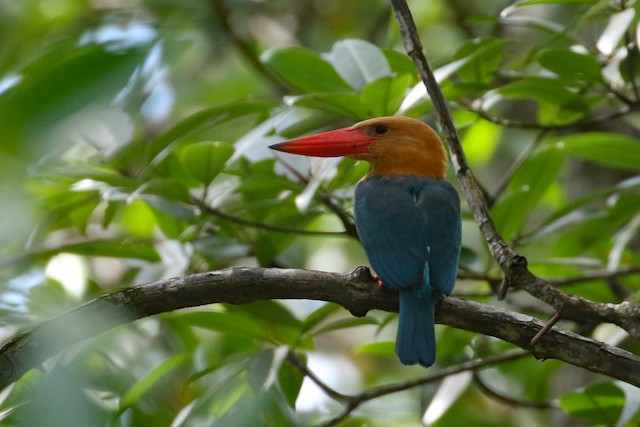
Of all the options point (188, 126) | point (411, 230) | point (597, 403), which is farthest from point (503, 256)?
point (188, 126)

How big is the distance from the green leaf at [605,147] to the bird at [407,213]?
0.51m

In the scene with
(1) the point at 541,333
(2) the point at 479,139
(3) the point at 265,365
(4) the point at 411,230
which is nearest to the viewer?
(1) the point at 541,333

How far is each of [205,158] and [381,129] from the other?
82cm

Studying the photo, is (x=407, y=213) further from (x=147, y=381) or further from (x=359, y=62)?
(x=147, y=381)

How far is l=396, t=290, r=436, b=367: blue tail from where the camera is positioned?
238cm

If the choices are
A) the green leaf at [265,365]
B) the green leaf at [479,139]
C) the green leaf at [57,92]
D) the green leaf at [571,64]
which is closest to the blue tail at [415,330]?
the green leaf at [265,365]

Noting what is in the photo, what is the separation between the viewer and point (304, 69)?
2934 mm

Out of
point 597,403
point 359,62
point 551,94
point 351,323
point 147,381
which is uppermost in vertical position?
point 359,62

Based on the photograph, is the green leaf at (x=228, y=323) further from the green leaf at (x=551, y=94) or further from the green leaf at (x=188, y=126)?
the green leaf at (x=551, y=94)

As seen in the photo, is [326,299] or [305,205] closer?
[326,299]

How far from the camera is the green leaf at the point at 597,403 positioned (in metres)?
2.69

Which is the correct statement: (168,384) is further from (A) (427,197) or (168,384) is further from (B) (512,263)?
(B) (512,263)

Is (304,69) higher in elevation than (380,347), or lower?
higher

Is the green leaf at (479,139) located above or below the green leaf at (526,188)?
below
